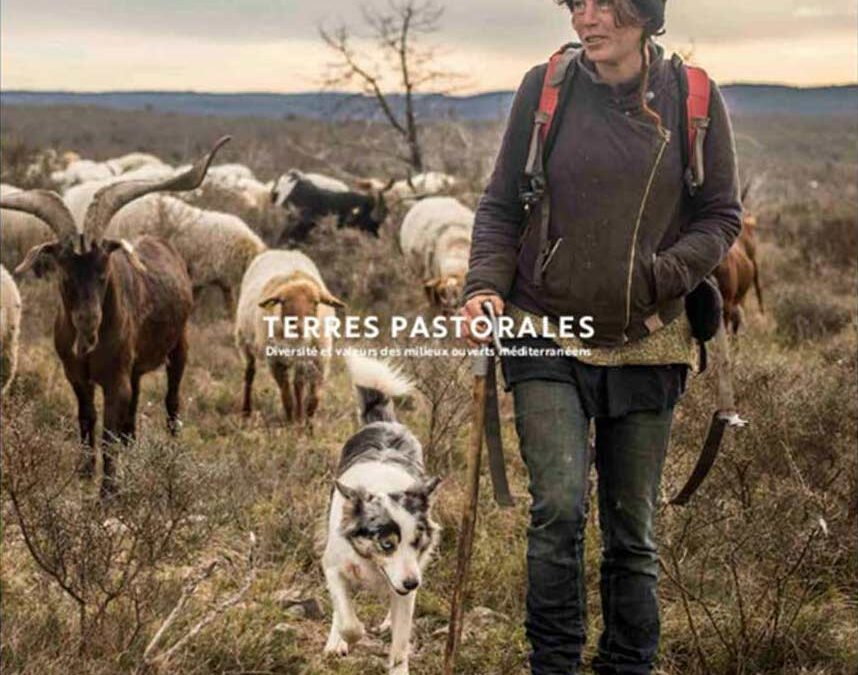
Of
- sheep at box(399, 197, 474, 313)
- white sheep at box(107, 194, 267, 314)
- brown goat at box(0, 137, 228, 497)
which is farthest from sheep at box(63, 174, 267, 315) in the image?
brown goat at box(0, 137, 228, 497)

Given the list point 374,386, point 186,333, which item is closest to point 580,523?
point 374,386

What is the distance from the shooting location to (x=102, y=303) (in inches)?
273

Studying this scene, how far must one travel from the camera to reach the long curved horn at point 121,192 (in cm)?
681

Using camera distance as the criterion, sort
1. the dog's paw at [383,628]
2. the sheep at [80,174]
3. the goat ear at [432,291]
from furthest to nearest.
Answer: the sheep at [80,174]
the goat ear at [432,291]
the dog's paw at [383,628]

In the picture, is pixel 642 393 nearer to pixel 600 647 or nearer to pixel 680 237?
pixel 680 237

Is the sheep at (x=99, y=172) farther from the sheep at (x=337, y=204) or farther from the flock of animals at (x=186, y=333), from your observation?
the flock of animals at (x=186, y=333)

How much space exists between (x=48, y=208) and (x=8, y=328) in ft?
6.90

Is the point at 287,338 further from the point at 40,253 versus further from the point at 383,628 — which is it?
the point at 383,628

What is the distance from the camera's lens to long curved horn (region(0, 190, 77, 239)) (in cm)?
671

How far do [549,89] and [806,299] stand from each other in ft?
32.2

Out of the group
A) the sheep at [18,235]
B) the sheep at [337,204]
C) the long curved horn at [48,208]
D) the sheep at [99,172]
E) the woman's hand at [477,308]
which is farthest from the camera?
the sheep at [99,172]

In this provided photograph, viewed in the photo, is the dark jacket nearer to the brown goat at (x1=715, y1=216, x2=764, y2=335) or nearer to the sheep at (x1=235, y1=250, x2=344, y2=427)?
the sheep at (x1=235, y1=250, x2=344, y2=427)

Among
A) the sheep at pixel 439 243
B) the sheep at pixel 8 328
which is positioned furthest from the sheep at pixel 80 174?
the sheep at pixel 8 328

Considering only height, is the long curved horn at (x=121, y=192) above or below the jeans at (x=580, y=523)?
above
